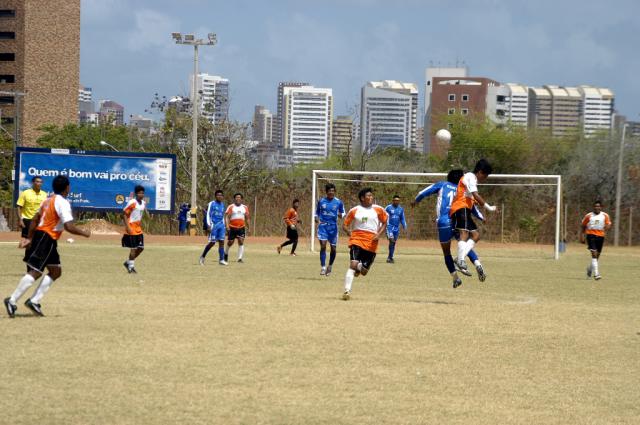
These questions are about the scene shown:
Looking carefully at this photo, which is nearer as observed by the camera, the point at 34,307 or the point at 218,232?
the point at 34,307

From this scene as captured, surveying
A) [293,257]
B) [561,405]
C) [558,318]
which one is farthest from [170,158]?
[561,405]

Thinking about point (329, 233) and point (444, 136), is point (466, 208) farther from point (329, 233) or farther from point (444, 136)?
point (444, 136)

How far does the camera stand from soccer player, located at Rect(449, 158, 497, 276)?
1678 centimetres

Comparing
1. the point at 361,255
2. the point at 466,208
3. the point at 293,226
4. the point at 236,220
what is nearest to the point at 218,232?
the point at 236,220

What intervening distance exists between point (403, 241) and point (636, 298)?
25709mm

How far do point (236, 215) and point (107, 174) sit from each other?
837 inches

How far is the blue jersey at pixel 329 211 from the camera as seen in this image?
24.9m

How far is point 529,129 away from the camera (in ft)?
243

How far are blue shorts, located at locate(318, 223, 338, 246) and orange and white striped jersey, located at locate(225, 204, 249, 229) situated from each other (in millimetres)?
4395

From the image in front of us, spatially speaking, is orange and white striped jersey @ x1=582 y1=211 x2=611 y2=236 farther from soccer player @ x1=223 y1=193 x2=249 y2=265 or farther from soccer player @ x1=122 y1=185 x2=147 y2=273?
soccer player @ x1=122 y1=185 x2=147 y2=273

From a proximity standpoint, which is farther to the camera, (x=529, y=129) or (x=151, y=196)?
(x=529, y=129)

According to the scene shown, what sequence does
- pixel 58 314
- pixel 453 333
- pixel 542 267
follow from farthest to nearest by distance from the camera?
pixel 542 267
pixel 58 314
pixel 453 333

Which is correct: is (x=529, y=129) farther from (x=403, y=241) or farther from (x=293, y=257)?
(x=293, y=257)

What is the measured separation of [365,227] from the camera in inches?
686
